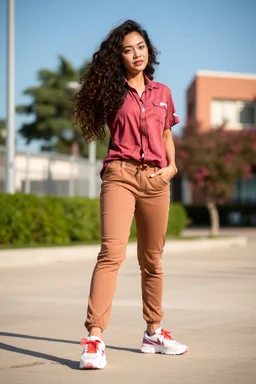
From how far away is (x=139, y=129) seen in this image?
650 centimetres

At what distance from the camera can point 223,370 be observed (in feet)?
20.1

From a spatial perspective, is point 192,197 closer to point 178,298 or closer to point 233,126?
point 233,126

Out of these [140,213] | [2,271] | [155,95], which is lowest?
[2,271]

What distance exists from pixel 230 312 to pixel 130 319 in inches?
45.4

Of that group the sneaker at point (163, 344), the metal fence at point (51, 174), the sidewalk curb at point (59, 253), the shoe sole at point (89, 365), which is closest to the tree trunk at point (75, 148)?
the metal fence at point (51, 174)

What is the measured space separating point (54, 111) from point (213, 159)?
35316 millimetres

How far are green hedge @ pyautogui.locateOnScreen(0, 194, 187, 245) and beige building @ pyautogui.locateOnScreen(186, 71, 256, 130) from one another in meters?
32.1

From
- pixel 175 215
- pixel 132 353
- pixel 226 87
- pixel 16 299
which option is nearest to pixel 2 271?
pixel 16 299

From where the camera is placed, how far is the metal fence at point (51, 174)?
27.8 m

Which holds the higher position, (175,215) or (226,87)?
(226,87)

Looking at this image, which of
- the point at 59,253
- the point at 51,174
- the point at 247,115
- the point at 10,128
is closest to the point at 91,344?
the point at 59,253

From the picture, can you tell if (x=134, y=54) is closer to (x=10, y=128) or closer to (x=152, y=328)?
(x=152, y=328)

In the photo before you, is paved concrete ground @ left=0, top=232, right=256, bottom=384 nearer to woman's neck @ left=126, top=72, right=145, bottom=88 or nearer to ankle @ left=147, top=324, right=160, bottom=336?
ankle @ left=147, top=324, right=160, bottom=336

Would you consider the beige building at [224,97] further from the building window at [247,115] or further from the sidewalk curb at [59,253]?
the sidewalk curb at [59,253]
